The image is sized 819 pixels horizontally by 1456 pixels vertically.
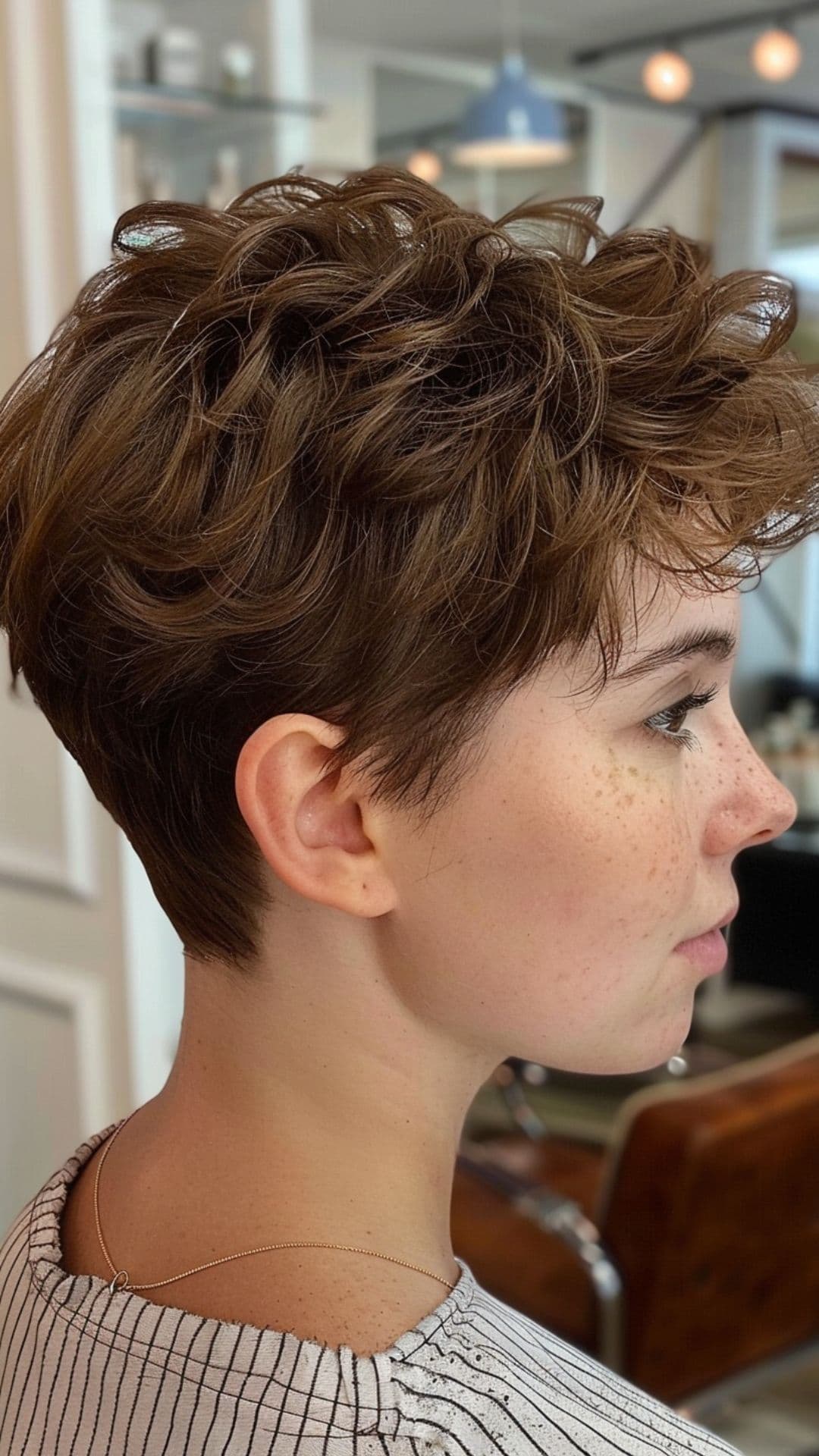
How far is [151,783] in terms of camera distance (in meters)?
0.75

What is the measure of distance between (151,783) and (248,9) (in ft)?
6.89

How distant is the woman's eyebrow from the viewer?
0.70m

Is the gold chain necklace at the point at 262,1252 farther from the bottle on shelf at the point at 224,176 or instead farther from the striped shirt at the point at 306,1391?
the bottle on shelf at the point at 224,176

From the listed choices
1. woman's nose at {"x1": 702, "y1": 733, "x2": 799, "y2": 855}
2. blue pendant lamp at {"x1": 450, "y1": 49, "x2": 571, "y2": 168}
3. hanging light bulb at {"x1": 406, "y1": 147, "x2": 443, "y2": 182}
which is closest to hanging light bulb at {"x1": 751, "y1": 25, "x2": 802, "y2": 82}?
blue pendant lamp at {"x1": 450, "y1": 49, "x2": 571, "y2": 168}

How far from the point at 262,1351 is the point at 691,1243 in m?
1.63

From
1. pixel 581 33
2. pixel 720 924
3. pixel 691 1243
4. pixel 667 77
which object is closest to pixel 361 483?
pixel 720 924

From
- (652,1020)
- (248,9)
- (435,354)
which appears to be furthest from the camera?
(248,9)

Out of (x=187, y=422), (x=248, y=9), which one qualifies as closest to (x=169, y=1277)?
(x=187, y=422)

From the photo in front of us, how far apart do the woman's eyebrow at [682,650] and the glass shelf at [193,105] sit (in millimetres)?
1930

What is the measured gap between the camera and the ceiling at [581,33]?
5195 millimetres

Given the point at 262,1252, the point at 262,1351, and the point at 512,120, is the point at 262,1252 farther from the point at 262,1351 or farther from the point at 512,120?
the point at 512,120

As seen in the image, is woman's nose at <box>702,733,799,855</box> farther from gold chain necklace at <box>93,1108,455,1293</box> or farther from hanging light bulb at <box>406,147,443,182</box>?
hanging light bulb at <box>406,147,443,182</box>

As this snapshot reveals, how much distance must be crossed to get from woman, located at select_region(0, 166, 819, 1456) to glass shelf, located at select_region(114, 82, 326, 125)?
1.73 m

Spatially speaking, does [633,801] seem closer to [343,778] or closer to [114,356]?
[343,778]
